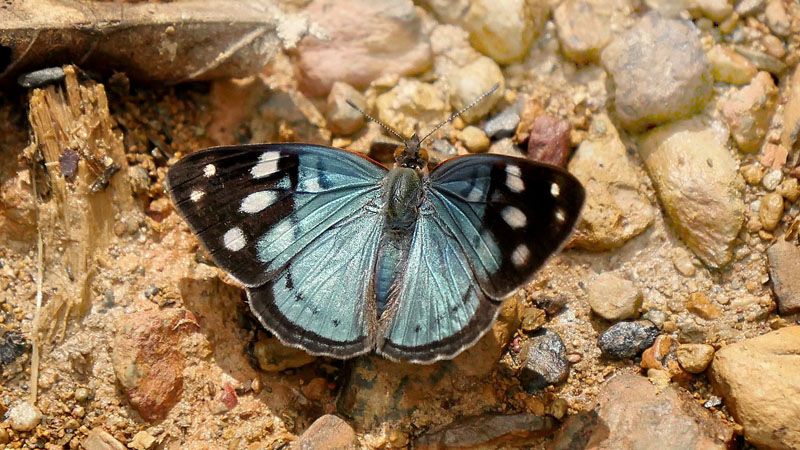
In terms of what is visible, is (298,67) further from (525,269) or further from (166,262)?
(525,269)

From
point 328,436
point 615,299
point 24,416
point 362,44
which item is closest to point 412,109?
point 362,44

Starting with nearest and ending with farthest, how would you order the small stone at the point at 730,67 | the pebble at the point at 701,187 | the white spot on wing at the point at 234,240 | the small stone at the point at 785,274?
the white spot on wing at the point at 234,240
the small stone at the point at 785,274
the pebble at the point at 701,187
the small stone at the point at 730,67

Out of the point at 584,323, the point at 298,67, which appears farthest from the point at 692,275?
the point at 298,67

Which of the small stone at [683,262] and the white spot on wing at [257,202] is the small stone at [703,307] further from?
the white spot on wing at [257,202]

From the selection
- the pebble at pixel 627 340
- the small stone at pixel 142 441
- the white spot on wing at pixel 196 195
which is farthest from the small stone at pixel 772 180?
the small stone at pixel 142 441

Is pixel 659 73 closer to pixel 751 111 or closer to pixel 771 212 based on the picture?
pixel 751 111
